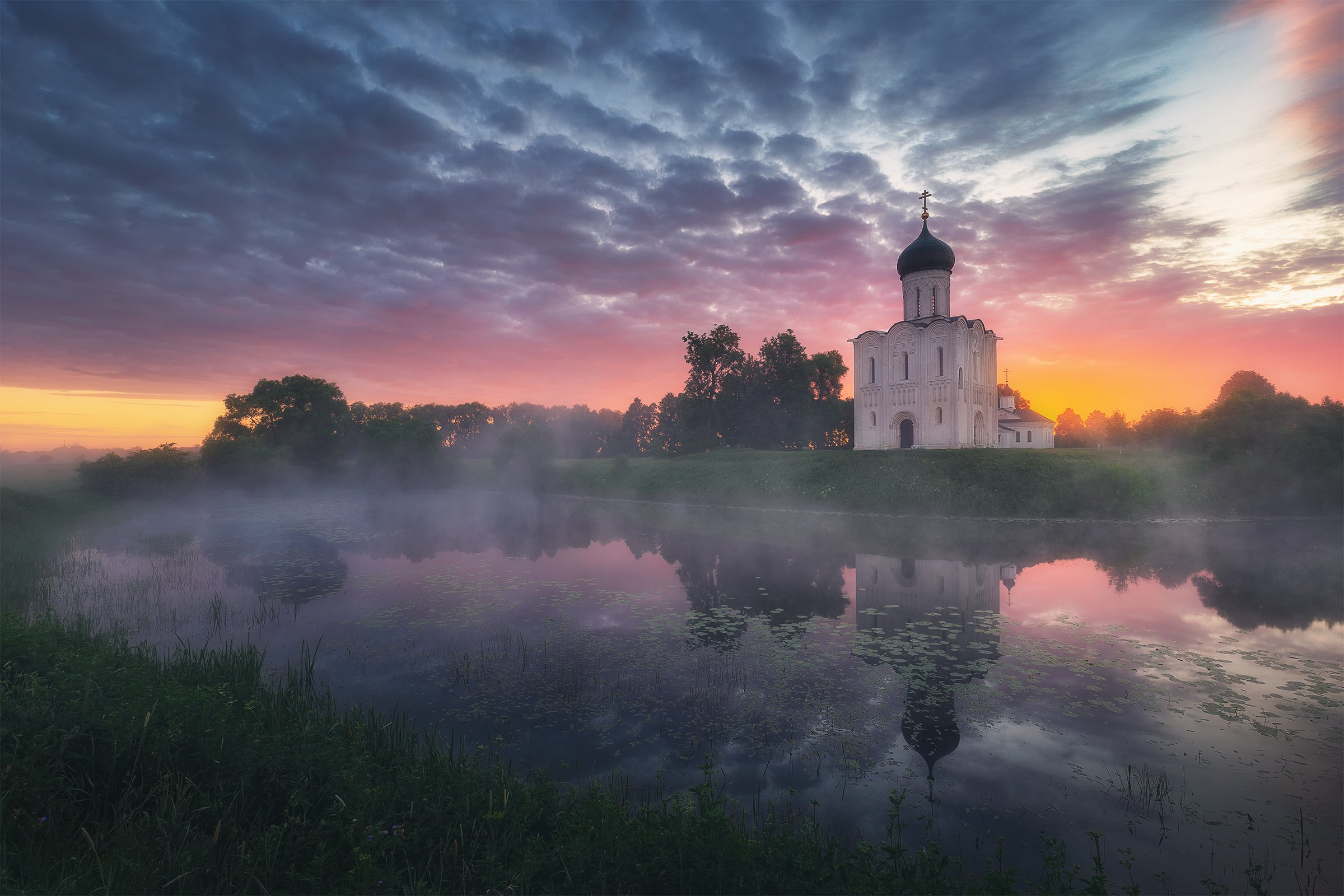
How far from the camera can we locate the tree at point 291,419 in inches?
2196

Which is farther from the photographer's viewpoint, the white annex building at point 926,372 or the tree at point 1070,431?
the tree at point 1070,431

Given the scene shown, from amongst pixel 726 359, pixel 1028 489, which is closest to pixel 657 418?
pixel 726 359

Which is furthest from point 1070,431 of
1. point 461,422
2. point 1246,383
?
point 461,422

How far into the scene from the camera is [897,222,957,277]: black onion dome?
44094mm

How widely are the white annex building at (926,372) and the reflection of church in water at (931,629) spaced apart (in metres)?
25.2

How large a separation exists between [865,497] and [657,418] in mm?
63589

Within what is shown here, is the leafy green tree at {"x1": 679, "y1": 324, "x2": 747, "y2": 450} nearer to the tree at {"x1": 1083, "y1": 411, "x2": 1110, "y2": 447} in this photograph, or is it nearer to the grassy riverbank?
the tree at {"x1": 1083, "y1": 411, "x2": 1110, "y2": 447}

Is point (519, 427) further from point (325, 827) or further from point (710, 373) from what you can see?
point (325, 827)

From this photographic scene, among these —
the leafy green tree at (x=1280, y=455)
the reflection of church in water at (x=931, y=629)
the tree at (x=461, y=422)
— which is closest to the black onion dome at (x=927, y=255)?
the leafy green tree at (x=1280, y=455)

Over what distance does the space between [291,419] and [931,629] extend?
63898 millimetres

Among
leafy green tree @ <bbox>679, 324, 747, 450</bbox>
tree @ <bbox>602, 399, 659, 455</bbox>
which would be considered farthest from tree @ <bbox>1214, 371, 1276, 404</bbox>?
tree @ <bbox>602, 399, 659, 455</bbox>

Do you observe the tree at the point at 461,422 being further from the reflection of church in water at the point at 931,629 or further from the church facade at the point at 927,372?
the reflection of church in water at the point at 931,629

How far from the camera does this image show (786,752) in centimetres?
759

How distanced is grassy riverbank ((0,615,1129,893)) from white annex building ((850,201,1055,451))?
3989 cm
